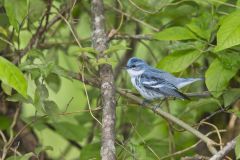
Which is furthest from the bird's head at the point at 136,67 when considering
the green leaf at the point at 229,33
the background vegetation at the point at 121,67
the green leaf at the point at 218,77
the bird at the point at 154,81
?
the green leaf at the point at 229,33

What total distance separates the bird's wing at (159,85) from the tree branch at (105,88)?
0.62 m

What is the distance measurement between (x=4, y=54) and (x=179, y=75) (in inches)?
49.6

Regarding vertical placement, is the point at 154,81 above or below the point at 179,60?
below

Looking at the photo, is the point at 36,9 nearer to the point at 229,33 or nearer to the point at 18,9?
the point at 18,9

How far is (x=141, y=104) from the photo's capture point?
138 inches

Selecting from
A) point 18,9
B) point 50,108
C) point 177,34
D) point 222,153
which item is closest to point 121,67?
point 50,108

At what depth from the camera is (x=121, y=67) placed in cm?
436

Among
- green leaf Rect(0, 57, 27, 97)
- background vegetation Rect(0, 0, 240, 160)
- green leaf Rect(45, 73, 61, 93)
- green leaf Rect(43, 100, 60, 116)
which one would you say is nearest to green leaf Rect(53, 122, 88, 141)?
background vegetation Rect(0, 0, 240, 160)

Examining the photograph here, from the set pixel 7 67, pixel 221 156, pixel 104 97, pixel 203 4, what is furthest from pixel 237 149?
pixel 203 4

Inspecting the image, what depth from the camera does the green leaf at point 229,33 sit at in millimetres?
2908

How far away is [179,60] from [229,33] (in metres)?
0.56

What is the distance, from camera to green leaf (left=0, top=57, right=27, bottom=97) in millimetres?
2387

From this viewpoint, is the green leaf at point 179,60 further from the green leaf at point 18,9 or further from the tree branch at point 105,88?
the green leaf at point 18,9

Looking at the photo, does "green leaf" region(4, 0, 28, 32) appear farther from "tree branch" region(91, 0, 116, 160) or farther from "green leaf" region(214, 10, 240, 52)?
"green leaf" region(214, 10, 240, 52)
